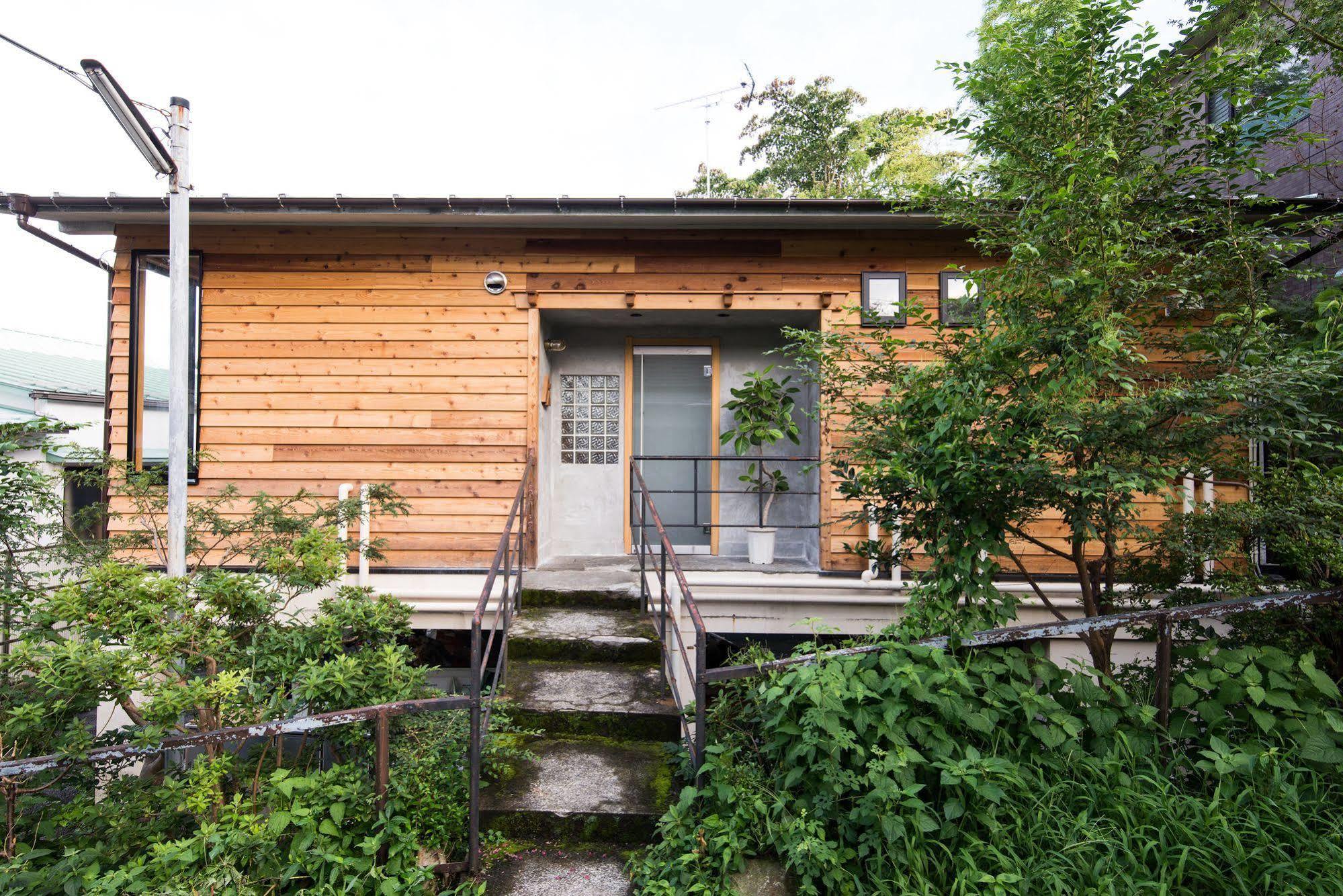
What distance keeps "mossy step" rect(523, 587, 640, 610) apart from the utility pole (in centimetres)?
201

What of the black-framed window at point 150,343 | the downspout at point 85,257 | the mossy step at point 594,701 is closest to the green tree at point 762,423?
the mossy step at point 594,701

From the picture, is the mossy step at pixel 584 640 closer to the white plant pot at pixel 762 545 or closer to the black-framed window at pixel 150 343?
the white plant pot at pixel 762 545

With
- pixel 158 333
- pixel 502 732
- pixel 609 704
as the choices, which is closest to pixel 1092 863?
pixel 609 704

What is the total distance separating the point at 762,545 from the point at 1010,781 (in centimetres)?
350

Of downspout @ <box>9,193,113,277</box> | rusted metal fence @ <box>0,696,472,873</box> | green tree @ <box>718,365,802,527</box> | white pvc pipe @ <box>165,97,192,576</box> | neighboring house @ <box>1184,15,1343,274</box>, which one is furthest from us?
green tree @ <box>718,365,802,527</box>

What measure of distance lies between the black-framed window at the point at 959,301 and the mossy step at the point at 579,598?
8.88ft

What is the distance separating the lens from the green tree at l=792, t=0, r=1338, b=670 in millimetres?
2850

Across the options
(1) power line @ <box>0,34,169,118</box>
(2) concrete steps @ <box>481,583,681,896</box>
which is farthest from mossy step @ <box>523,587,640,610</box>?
(1) power line @ <box>0,34,169,118</box>

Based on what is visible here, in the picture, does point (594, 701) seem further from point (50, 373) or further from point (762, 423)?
point (50, 373)

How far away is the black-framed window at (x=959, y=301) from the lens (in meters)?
3.38

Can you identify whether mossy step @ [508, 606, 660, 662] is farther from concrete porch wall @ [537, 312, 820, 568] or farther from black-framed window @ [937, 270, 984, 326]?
black-framed window @ [937, 270, 984, 326]

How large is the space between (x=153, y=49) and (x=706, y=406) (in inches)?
383

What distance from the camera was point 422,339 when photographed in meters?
5.69

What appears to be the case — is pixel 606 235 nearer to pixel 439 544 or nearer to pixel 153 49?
pixel 439 544
